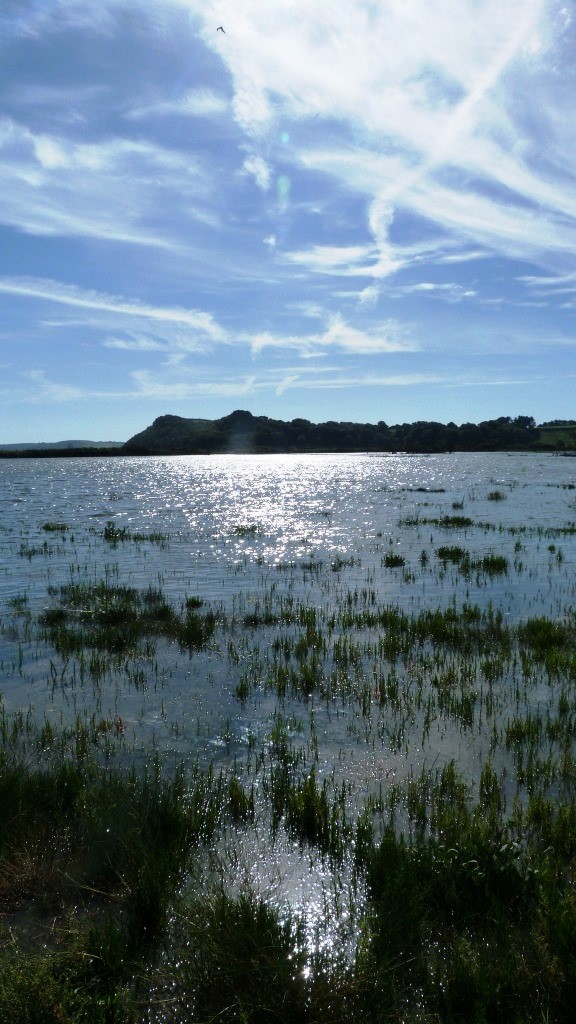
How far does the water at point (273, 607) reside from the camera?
8438 mm

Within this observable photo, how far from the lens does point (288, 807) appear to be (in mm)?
6797

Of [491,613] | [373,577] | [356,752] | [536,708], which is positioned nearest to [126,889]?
[356,752]

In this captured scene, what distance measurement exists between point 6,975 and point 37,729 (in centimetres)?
515

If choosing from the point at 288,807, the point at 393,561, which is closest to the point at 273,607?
the point at 393,561

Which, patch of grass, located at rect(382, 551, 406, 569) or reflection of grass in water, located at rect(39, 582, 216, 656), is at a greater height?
patch of grass, located at rect(382, 551, 406, 569)

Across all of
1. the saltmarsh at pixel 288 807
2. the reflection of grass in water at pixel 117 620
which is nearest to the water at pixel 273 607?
the saltmarsh at pixel 288 807

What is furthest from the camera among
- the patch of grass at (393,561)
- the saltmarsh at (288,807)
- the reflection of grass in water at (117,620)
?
the patch of grass at (393,561)

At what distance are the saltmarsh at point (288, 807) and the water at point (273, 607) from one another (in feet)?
0.23

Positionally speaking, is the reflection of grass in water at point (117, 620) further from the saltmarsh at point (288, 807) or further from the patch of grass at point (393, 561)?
the patch of grass at point (393, 561)

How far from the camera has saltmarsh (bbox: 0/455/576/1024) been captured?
14.3ft

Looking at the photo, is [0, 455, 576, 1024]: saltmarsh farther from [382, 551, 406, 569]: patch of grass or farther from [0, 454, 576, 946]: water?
[382, 551, 406, 569]: patch of grass

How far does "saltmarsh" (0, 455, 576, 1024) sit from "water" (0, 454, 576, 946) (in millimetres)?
70

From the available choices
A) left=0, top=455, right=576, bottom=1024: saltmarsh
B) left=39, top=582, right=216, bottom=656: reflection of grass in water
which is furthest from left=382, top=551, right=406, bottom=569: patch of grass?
left=39, top=582, right=216, bottom=656: reflection of grass in water

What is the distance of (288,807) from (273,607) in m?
10.6
